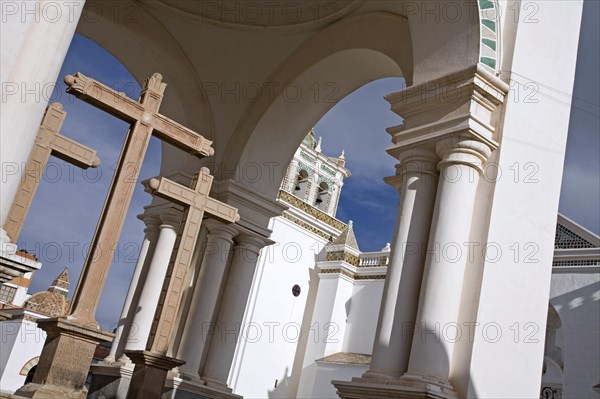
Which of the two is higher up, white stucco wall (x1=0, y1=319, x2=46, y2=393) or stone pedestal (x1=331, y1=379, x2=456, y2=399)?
stone pedestal (x1=331, y1=379, x2=456, y2=399)

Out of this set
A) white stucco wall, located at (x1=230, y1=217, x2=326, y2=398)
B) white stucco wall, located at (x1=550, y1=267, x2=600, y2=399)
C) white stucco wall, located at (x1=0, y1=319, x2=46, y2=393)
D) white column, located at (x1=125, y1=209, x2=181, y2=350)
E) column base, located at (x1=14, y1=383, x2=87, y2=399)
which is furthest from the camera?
white stucco wall, located at (x1=230, y1=217, x2=326, y2=398)

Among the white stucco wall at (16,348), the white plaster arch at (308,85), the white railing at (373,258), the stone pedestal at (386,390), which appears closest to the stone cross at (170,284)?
the stone pedestal at (386,390)

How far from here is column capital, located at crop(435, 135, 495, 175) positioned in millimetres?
5375

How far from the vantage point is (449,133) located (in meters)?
5.47

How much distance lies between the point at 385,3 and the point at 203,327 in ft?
13.7

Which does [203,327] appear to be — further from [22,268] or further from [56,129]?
[22,268]

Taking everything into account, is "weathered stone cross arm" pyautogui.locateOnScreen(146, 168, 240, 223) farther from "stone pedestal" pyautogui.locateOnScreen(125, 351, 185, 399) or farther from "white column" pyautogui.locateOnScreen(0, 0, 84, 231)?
"white column" pyautogui.locateOnScreen(0, 0, 84, 231)

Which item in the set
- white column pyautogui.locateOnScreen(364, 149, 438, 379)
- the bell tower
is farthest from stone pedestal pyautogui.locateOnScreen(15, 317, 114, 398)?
the bell tower

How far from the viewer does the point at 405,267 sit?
5453mm

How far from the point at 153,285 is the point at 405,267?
390 cm

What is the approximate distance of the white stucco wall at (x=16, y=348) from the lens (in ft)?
53.2

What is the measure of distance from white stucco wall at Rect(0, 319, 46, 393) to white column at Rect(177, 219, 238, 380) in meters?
9.40

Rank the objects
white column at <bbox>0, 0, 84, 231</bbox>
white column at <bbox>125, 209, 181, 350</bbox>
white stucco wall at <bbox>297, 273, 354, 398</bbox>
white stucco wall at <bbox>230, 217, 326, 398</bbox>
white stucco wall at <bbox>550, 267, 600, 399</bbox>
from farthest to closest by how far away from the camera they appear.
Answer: white stucco wall at <bbox>297, 273, 354, 398</bbox>
white stucco wall at <bbox>230, 217, 326, 398</bbox>
white stucco wall at <bbox>550, 267, 600, 399</bbox>
white column at <bbox>125, 209, 181, 350</bbox>
white column at <bbox>0, 0, 84, 231</bbox>

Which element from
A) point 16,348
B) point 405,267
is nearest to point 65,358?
point 405,267
